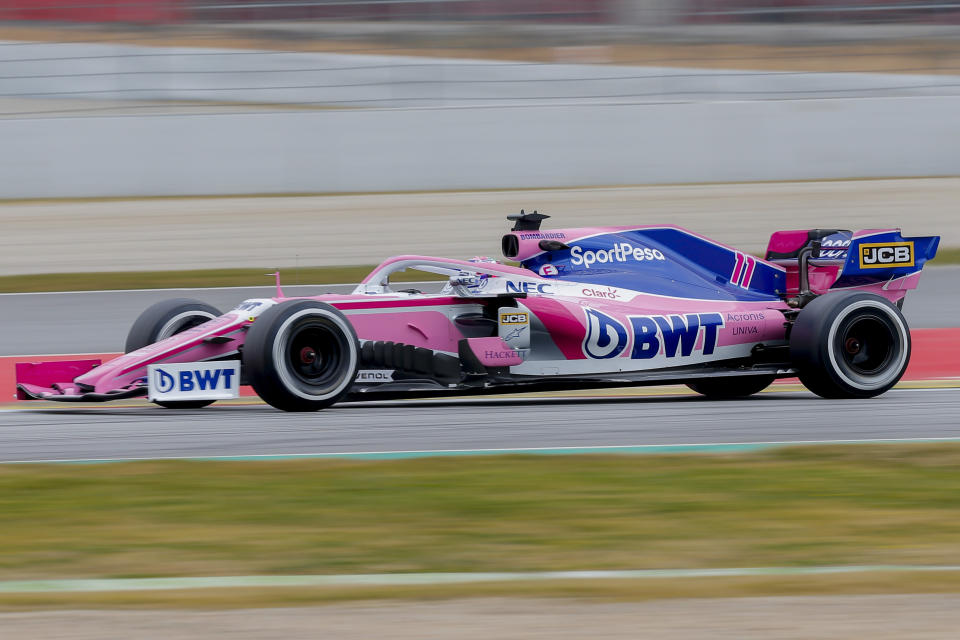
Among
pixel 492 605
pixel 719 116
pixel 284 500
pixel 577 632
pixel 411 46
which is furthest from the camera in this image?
pixel 411 46

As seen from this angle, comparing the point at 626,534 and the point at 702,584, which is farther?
the point at 626,534

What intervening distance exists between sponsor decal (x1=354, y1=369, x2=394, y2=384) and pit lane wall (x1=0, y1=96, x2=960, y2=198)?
8.37 meters

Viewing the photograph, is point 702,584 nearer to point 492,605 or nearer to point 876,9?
point 492,605

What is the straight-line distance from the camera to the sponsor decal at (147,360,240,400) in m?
7.93

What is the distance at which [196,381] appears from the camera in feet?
26.3

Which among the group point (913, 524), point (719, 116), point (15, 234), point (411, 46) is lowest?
point (913, 524)

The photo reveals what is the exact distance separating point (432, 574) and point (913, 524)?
2.02 m

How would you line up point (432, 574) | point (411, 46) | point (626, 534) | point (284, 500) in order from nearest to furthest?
point (432, 574) < point (626, 534) < point (284, 500) < point (411, 46)

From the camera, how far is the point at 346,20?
61.2 feet

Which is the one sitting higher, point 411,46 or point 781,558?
point 411,46

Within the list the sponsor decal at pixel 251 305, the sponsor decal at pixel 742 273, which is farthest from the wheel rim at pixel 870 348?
the sponsor decal at pixel 251 305

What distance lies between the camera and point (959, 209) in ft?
53.7

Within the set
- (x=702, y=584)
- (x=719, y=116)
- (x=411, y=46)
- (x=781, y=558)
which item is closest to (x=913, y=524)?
(x=781, y=558)

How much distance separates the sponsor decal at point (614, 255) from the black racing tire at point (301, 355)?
189 centimetres
